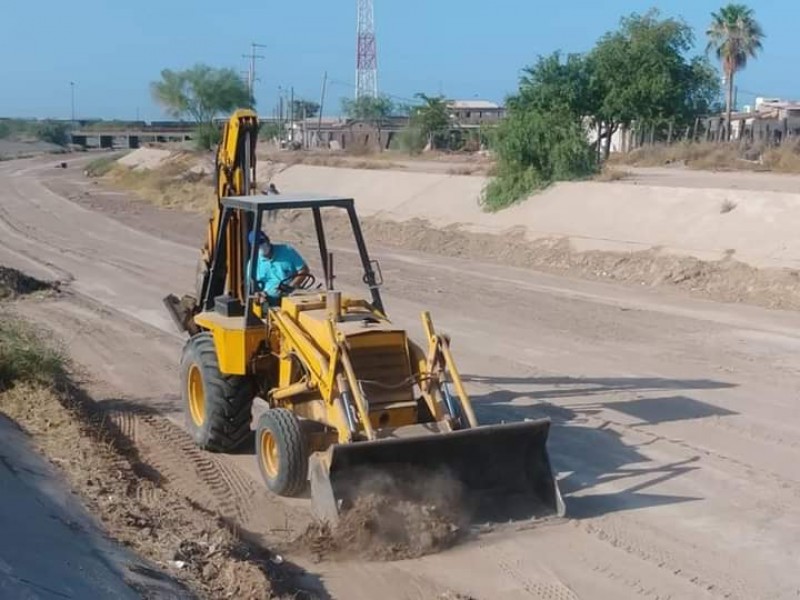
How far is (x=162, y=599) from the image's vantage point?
6.02 metres

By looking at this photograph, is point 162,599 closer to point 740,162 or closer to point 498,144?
point 498,144

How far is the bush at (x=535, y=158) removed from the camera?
3142cm

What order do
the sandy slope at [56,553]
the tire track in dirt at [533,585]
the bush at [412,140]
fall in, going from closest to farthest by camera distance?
the sandy slope at [56,553]
the tire track in dirt at [533,585]
the bush at [412,140]

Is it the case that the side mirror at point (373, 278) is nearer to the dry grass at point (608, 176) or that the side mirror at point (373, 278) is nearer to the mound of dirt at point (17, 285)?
the mound of dirt at point (17, 285)

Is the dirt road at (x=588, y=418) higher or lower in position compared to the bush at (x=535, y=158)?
lower

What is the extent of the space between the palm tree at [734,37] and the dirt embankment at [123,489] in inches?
2304

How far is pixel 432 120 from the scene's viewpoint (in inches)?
2884

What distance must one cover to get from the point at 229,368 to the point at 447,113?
6655cm

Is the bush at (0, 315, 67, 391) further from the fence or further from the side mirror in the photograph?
the fence

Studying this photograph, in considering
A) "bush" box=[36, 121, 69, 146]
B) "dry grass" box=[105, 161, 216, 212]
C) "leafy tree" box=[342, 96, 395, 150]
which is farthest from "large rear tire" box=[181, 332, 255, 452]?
"bush" box=[36, 121, 69, 146]

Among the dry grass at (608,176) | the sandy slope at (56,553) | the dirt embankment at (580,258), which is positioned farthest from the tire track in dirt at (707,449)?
the dry grass at (608,176)

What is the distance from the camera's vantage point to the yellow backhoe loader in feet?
26.5

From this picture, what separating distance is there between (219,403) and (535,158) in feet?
76.1

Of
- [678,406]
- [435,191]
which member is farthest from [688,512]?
[435,191]
